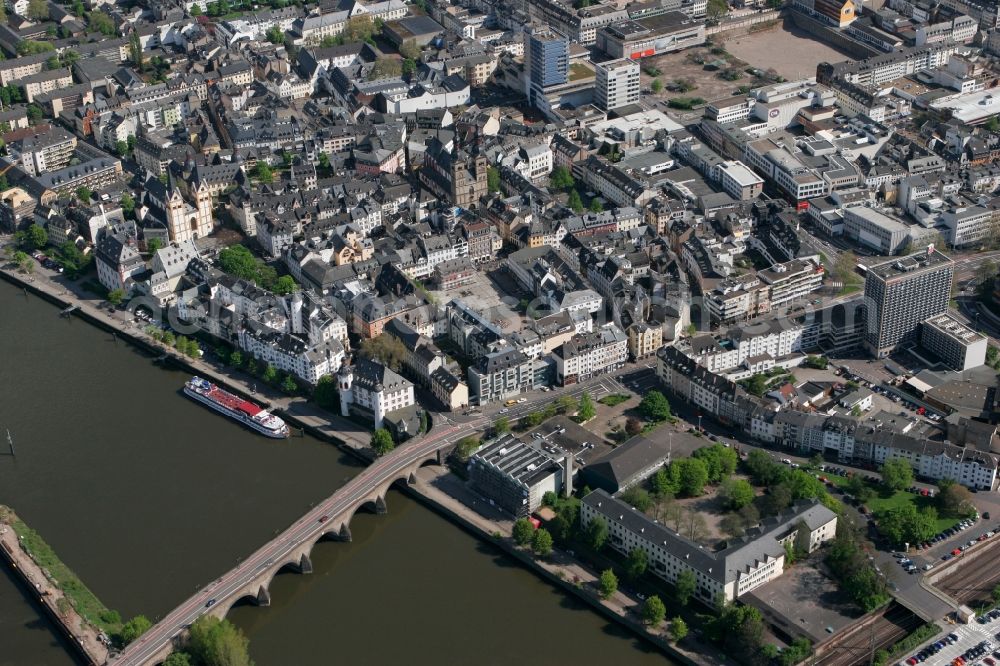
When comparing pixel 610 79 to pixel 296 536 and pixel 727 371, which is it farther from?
pixel 296 536

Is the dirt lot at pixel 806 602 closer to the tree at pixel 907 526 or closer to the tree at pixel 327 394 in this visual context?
the tree at pixel 907 526

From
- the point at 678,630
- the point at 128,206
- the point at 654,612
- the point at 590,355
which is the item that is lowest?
the point at 678,630

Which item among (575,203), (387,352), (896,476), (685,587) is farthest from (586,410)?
(575,203)

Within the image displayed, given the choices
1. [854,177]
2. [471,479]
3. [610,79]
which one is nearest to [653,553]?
[471,479]

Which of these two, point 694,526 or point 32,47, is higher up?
point 32,47

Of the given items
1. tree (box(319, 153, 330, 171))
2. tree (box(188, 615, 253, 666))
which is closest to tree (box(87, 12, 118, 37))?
tree (box(319, 153, 330, 171))

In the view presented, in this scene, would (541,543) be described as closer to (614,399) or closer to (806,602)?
(806,602)
